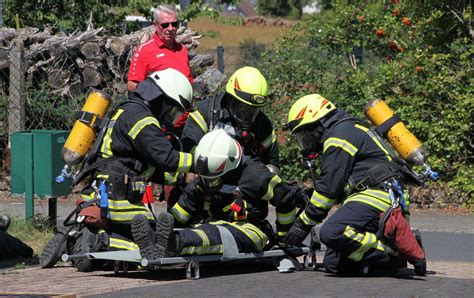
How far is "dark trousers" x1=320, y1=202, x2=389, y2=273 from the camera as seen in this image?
28.4 ft

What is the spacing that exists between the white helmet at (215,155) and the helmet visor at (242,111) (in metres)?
0.58

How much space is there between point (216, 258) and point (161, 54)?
3164mm

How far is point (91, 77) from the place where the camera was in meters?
15.0

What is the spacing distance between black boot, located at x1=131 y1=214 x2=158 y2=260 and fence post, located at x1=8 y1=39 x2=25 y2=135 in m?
6.44

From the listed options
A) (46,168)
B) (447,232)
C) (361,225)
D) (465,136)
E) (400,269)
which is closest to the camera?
(361,225)

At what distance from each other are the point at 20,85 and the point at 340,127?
6.63 meters

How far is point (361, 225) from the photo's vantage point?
873 centimetres

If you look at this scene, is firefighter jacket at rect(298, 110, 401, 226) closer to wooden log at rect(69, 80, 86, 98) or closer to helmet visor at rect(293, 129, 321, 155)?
helmet visor at rect(293, 129, 321, 155)

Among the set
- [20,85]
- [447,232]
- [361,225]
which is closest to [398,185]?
[361,225]

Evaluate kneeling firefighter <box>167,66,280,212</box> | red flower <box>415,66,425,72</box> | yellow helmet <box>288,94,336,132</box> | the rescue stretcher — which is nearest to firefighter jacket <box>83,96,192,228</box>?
the rescue stretcher

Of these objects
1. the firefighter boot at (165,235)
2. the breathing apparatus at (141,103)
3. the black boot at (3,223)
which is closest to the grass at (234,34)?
the black boot at (3,223)

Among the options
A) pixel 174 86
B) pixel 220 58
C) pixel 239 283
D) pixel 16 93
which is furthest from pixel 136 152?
pixel 220 58

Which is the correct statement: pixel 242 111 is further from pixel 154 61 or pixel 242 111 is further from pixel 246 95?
pixel 154 61

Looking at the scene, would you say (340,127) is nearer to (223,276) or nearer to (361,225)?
(361,225)
